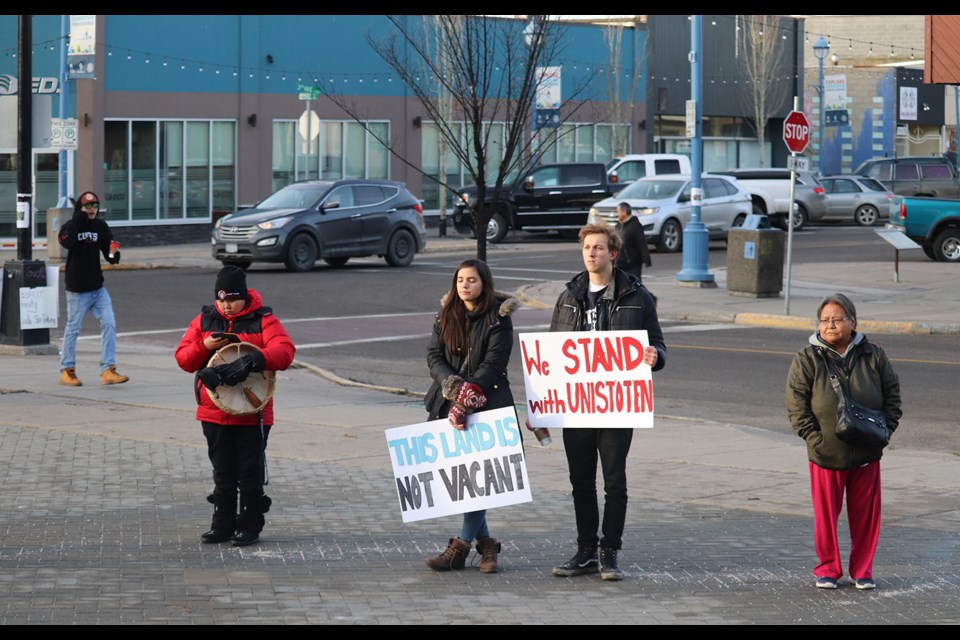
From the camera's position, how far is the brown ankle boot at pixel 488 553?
750 cm

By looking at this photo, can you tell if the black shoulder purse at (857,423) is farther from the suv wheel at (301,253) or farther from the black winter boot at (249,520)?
the suv wheel at (301,253)

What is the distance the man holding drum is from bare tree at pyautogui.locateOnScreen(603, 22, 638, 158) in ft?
140

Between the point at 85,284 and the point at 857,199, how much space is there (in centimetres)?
3482

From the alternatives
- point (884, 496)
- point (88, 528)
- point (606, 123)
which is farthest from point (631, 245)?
point (606, 123)

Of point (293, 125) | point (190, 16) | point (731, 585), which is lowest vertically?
point (731, 585)

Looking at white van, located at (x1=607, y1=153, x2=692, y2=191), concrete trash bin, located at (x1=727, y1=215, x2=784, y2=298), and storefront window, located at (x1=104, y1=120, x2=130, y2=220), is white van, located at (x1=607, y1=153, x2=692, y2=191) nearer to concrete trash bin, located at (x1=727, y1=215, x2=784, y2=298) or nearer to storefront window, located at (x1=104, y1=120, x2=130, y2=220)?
storefront window, located at (x1=104, y1=120, x2=130, y2=220)

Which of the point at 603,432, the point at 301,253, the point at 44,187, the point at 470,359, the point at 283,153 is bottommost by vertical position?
the point at 603,432

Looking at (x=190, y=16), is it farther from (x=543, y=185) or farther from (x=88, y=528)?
(x=88, y=528)

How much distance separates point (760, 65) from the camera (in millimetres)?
55969

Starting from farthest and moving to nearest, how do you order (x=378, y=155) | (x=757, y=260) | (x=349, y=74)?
(x=378, y=155) → (x=349, y=74) → (x=757, y=260)

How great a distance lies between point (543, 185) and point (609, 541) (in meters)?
31.7

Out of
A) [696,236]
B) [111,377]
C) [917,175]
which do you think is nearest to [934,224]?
[696,236]

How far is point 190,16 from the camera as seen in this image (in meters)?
38.6

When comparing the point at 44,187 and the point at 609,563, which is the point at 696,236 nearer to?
the point at 44,187
